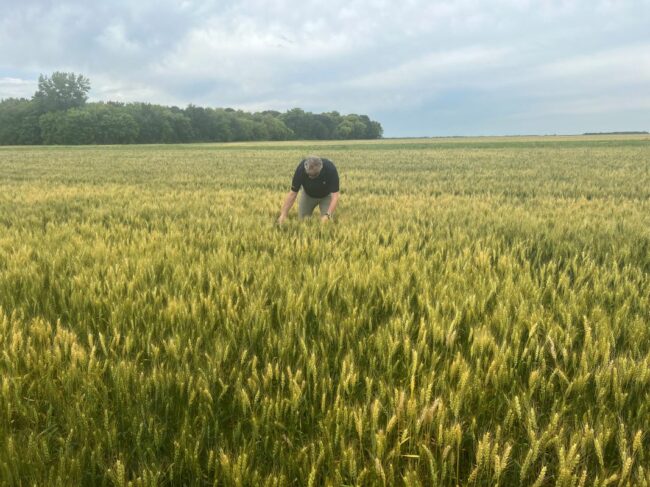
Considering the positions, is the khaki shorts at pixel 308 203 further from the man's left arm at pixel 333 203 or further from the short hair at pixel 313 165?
the short hair at pixel 313 165

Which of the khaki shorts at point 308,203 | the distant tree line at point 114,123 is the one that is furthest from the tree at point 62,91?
the khaki shorts at point 308,203

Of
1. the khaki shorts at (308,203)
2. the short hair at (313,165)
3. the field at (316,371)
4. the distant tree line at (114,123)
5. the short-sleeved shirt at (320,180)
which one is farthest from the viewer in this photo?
the distant tree line at (114,123)

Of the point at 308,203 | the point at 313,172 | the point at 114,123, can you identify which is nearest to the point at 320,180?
the point at 313,172

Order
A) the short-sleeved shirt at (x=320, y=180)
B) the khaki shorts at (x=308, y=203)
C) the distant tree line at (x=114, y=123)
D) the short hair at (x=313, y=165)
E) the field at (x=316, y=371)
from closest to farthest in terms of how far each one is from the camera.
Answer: the field at (x=316, y=371)
the short hair at (x=313, y=165)
the short-sleeved shirt at (x=320, y=180)
the khaki shorts at (x=308, y=203)
the distant tree line at (x=114, y=123)

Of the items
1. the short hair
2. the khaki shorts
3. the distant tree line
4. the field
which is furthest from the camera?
the distant tree line

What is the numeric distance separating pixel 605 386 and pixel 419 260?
7.39 feet

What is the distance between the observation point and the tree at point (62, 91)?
3981 inches

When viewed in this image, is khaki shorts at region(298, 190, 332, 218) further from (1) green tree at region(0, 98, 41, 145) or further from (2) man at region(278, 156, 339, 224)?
(1) green tree at region(0, 98, 41, 145)

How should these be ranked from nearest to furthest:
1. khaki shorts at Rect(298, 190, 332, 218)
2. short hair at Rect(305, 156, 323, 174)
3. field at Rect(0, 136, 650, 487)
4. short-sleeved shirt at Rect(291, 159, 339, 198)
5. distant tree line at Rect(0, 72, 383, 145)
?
field at Rect(0, 136, 650, 487)
short hair at Rect(305, 156, 323, 174)
short-sleeved shirt at Rect(291, 159, 339, 198)
khaki shorts at Rect(298, 190, 332, 218)
distant tree line at Rect(0, 72, 383, 145)

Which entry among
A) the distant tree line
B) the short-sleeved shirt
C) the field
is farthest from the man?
the distant tree line

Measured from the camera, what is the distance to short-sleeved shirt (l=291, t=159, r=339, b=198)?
6898 millimetres

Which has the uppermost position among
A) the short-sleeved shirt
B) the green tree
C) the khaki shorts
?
the green tree

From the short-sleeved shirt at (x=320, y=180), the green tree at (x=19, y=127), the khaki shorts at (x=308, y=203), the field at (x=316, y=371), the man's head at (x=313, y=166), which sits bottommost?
the field at (x=316, y=371)

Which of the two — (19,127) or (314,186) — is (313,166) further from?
(19,127)
